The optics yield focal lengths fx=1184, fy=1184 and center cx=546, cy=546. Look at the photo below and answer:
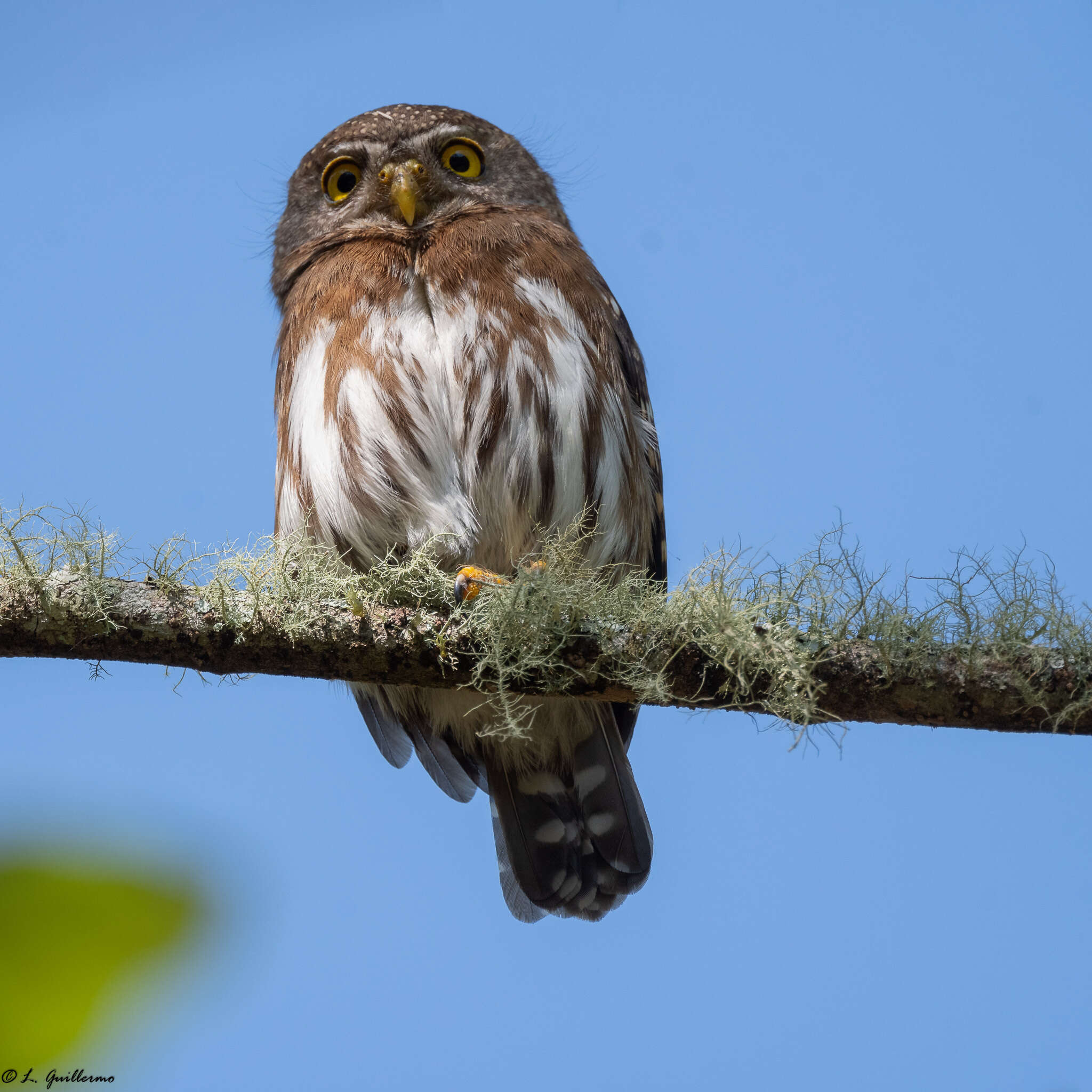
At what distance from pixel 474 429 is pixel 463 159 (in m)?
1.60

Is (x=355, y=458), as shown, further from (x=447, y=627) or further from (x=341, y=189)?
(x=341, y=189)

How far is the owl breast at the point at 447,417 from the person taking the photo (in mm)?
4039

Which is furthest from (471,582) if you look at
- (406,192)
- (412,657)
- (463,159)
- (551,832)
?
(463,159)

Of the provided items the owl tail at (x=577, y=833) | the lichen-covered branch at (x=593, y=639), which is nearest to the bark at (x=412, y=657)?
the lichen-covered branch at (x=593, y=639)

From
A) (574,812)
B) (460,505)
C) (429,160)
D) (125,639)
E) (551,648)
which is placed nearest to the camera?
(125,639)

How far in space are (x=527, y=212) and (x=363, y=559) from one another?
169 cm

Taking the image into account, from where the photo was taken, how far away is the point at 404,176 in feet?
15.5

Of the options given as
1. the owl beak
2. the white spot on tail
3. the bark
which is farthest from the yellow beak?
the white spot on tail

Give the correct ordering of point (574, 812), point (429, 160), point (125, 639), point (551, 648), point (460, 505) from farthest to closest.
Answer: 1. point (429, 160)
2. point (574, 812)
3. point (460, 505)
4. point (551, 648)
5. point (125, 639)

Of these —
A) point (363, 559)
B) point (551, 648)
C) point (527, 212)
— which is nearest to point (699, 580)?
point (551, 648)

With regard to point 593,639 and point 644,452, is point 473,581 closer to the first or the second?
point 593,639

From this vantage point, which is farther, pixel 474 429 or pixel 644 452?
pixel 644 452

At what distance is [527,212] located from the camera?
15.9ft

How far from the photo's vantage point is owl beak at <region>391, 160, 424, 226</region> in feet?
15.0
